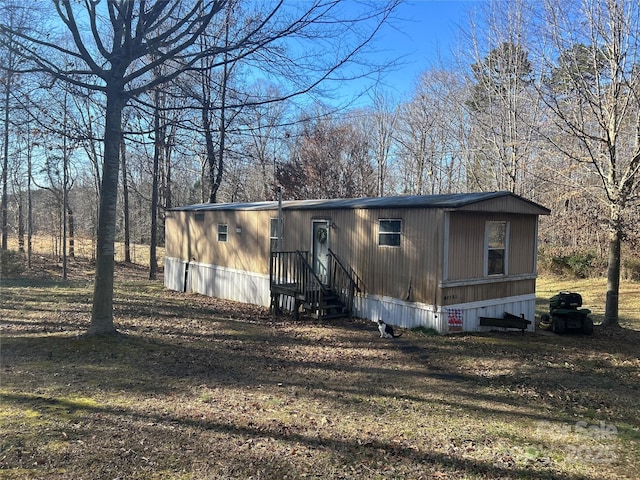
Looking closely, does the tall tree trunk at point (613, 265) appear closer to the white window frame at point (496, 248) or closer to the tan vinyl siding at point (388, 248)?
the white window frame at point (496, 248)

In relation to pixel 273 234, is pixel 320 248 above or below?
below

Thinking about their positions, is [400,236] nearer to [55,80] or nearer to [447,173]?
[55,80]

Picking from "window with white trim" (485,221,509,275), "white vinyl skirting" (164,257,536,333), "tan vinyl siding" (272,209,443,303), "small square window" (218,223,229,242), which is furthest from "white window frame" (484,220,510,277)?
"small square window" (218,223,229,242)

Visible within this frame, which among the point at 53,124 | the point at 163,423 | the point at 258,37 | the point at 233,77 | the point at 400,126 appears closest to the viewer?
the point at 163,423

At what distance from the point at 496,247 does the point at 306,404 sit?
655 cm

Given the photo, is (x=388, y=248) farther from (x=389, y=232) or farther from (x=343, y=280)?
(x=343, y=280)

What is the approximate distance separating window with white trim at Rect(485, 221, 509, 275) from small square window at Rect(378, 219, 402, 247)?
6.07ft

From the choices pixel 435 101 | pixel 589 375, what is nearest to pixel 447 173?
pixel 435 101

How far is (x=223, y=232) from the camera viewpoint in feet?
46.5

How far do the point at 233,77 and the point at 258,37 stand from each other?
3040 millimetres

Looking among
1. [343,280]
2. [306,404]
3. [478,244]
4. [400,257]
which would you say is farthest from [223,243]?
[306,404]

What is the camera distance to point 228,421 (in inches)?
173

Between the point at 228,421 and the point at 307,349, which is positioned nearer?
the point at 228,421

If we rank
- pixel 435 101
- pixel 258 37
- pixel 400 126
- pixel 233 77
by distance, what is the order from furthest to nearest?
pixel 400 126, pixel 435 101, pixel 233 77, pixel 258 37
